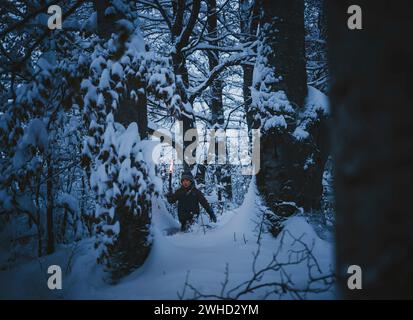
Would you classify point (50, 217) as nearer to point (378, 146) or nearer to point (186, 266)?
point (186, 266)

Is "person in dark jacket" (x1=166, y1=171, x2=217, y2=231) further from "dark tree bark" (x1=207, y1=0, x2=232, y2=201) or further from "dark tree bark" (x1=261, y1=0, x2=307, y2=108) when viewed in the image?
"dark tree bark" (x1=207, y1=0, x2=232, y2=201)

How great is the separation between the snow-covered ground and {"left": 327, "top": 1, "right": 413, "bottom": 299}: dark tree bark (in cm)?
227

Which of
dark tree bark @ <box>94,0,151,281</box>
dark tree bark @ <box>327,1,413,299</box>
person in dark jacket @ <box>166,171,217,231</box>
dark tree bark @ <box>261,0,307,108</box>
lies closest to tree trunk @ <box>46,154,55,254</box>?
dark tree bark @ <box>94,0,151,281</box>


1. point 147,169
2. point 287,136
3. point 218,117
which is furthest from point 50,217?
point 218,117

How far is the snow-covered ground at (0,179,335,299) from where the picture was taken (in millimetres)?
3357

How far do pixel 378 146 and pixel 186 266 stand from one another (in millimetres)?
3454

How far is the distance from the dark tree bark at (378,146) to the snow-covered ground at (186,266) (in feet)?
7.44

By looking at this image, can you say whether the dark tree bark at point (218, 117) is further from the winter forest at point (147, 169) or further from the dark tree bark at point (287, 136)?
the dark tree bark at point (287, 136)

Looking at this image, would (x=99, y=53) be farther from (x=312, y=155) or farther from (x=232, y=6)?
(x=232, y=6)

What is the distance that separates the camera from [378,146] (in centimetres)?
83

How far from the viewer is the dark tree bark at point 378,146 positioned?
80cm
